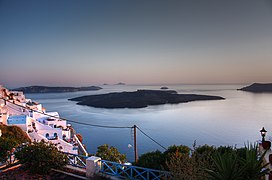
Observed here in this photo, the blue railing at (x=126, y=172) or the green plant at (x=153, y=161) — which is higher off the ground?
the blue railing at (x=126, y=172)

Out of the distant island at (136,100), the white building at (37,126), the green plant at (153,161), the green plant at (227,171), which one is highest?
the green plant at (227,171)

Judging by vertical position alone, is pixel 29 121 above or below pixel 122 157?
above

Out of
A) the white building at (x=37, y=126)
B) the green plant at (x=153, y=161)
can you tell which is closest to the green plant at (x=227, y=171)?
the green plant at (x=153, y=161)

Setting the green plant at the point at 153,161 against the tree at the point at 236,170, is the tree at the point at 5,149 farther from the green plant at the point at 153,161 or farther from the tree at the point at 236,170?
the tree at the point at 236,170

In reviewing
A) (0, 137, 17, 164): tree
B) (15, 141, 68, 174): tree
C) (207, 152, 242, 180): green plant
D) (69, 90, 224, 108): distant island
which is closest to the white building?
(0, 137, 17, 164): tree

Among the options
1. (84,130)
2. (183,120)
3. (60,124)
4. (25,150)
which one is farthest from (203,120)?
(25,150)

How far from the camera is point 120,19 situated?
1584 centimetres

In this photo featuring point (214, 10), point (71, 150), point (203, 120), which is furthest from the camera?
point (203, 120)

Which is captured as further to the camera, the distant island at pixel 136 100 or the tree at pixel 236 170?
the distant island at pixel 136 100

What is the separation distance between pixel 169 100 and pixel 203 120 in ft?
131

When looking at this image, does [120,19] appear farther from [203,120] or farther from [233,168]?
[203,120]

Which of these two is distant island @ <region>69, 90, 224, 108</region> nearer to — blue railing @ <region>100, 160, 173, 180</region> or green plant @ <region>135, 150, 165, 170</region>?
green plant @ <region>135, 150, 165, 170</region>

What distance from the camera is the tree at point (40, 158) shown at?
5207mm

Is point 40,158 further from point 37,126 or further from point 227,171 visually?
point 37,126
